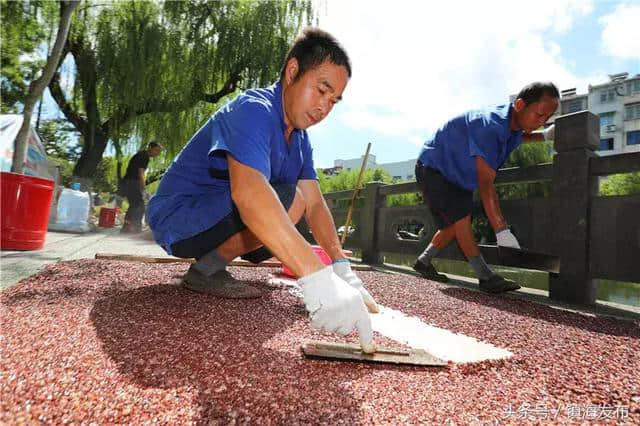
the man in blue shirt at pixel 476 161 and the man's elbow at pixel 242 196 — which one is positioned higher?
the man in blue shirt at pixel 476 161

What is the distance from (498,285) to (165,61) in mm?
8804

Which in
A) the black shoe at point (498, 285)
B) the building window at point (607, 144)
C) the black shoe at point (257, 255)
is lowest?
the black shoe at point (498, 285)

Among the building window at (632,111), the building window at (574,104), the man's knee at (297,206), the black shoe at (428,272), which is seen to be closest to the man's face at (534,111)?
the black shoe at (428,272)

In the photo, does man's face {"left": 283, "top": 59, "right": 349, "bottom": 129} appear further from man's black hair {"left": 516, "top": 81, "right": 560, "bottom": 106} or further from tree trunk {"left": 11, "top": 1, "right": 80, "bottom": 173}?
tree trunk {"left": 11, "top": 1, "right": 80, "bottom": 173}

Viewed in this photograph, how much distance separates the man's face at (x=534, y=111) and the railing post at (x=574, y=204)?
176mm

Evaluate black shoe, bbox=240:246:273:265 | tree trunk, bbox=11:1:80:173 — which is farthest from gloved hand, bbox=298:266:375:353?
tree trunk, bbox=11:1:80:173

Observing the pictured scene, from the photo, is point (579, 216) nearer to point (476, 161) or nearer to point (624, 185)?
point (476, 161)

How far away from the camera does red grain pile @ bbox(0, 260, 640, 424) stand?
911 mm

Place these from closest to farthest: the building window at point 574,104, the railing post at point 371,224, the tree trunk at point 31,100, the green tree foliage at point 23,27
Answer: the tree trunk at point 31,100, the railing post at point 371,224, the green tree foliage at point 23,27, the building window at point 574,104

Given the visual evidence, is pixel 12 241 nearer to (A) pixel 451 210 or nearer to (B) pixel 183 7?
(A) pixel 451 210

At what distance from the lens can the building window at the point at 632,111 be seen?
110ft

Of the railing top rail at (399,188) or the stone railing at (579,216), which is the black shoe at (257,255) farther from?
the railing top rail at (399,188)

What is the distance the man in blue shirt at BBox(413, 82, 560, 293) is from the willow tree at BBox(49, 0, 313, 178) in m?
7.27

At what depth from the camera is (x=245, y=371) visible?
3.70ft
